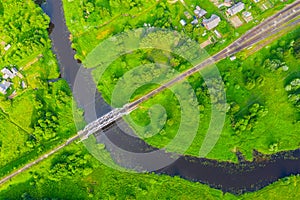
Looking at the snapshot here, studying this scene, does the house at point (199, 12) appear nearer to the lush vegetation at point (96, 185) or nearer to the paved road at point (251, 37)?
the paved road at point (251, 37)

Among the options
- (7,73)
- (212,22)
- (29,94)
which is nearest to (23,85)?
(29,94)

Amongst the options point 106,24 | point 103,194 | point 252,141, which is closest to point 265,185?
point 252,141

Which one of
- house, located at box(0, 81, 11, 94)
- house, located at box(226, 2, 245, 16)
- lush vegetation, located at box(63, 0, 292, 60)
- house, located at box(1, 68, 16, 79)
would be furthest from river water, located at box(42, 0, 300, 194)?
house, located at box(226, 2, 245, 16)

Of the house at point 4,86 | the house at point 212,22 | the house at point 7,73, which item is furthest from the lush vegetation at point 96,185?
the house at point 212,22

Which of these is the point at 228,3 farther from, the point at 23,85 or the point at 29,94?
the point at 23,85

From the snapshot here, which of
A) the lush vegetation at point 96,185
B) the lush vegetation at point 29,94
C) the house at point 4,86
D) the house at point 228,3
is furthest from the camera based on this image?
the house at point 228,3

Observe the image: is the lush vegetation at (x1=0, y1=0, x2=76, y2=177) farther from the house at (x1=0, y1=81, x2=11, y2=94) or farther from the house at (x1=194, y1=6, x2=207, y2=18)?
the house at (x1=194, y1=6, x2=207, y2=18)
